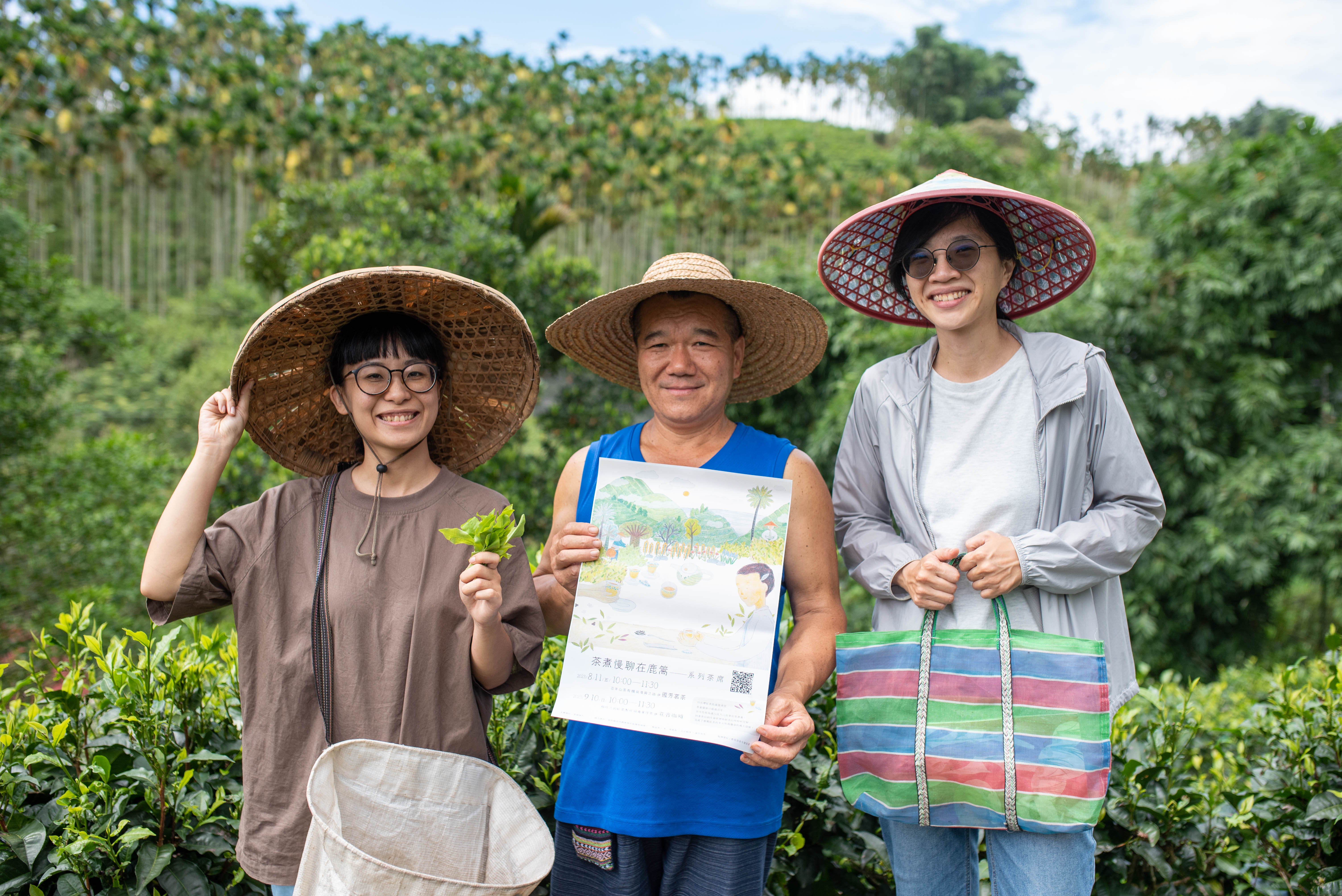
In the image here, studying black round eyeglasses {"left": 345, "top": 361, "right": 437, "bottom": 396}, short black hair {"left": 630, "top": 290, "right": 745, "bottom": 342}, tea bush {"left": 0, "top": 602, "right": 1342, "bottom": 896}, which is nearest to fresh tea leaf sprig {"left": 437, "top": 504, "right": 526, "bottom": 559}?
black round eyeglasses {"left": 345, "top": 361, "right": 437, "bottom": 396}

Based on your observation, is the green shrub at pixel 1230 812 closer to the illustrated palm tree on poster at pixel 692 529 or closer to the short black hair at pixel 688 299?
the illustrated palm tree on poster at pixel 692 529

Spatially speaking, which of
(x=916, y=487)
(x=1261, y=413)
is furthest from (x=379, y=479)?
(x=1261, y=413)

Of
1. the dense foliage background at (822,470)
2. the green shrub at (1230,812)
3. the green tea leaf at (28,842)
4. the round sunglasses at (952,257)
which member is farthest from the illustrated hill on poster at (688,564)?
the green shrub at (1230,812)

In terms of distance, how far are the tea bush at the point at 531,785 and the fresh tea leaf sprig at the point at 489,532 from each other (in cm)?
94

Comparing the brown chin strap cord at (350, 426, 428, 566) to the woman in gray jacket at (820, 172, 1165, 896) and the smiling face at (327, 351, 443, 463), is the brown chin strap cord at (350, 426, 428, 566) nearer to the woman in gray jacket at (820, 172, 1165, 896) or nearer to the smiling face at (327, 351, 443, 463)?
the smiling face at (327, 351, 443, 463)

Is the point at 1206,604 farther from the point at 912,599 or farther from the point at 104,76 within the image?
the point at 104,76

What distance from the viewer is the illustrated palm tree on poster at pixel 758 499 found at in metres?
1.84

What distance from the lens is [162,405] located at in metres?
17.2

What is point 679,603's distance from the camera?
1833mm

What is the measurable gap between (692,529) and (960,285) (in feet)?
2.82

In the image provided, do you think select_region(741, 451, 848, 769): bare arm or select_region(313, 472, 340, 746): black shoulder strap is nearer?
select_region(313, 472, 340, 746): black shoulder strap

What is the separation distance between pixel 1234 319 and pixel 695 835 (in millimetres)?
8808

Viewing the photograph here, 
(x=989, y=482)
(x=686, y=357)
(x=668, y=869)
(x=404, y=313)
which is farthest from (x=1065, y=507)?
(x=404, y=313)

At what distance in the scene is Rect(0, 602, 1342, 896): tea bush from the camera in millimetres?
1975
